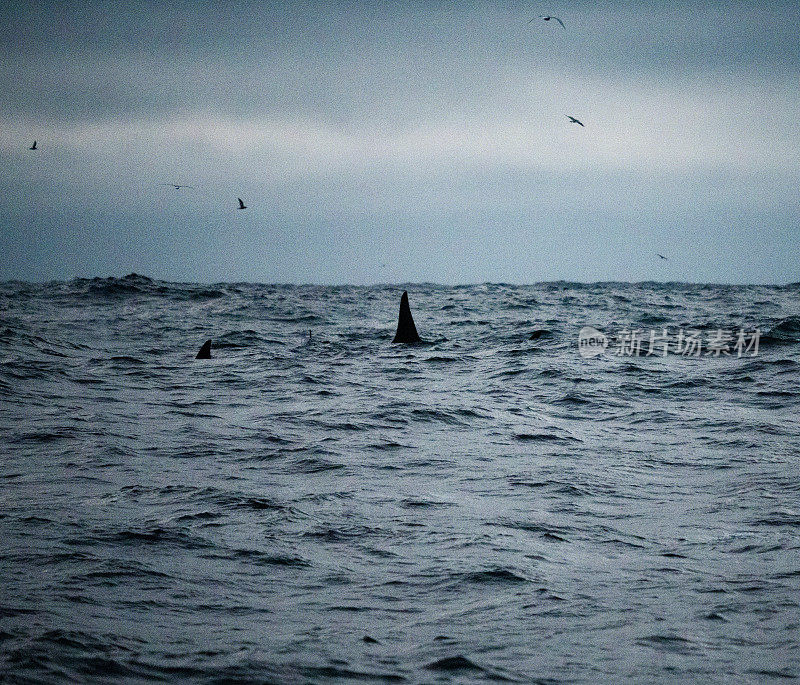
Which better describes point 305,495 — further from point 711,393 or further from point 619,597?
point 711,393

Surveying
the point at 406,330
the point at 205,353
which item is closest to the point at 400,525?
the point at 205,353

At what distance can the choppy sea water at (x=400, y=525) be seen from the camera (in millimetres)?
6391

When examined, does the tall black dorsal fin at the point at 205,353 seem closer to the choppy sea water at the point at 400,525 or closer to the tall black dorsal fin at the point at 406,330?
the choppy sea water at the point at 400,525

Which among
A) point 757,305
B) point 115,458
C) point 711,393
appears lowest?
point 115,458

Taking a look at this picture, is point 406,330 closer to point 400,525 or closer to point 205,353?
point 205,353

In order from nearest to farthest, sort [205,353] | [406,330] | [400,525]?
[400,525] → [205,353] → [406,330]

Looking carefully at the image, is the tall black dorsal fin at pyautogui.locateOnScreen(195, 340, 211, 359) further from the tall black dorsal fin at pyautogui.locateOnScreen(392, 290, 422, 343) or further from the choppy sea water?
the tall black dorsal fin at pyautogui.locateOnScreen(392, 290, 422, 343)

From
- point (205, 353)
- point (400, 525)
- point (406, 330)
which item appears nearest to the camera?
point (400, 525)

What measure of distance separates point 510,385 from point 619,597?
49.2 feet

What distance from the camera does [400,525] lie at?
32.6ft

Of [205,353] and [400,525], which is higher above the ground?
[205,353]

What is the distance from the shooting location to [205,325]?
40188 mm

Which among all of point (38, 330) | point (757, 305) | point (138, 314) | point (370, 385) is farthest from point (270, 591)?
point (757, 305)

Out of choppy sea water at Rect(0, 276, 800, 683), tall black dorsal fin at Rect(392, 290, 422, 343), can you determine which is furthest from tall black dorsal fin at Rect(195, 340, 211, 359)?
tall black dorsal fin at Rect(392, 290, 422, 343)
